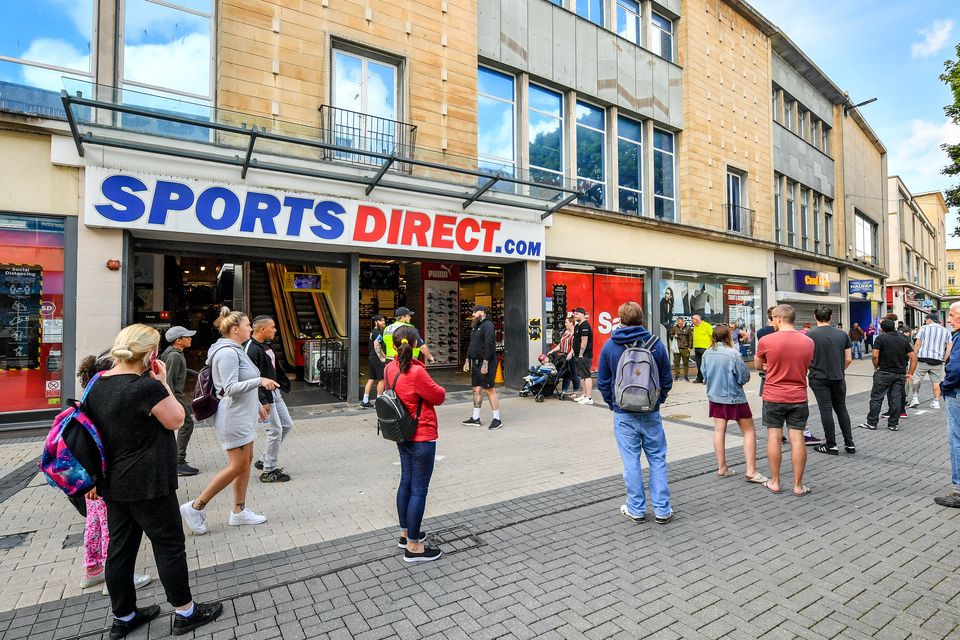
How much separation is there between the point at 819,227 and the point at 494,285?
17.1 meters

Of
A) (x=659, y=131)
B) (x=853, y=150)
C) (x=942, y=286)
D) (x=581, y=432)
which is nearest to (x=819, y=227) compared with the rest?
(x=853, y=150)

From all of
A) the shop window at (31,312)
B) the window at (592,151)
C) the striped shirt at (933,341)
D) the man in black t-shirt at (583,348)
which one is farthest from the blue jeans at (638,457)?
the window at (592,151)

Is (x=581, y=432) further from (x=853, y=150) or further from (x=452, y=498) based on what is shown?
(x=853, y=150)

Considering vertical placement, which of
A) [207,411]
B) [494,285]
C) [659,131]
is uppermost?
[659,131]

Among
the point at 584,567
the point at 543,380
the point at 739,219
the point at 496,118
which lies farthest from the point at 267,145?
the point at 739,219

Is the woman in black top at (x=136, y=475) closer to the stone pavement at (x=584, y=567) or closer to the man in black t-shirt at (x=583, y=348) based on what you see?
the stone pavement at (x=584, y=567)

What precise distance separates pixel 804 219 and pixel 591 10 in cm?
1498

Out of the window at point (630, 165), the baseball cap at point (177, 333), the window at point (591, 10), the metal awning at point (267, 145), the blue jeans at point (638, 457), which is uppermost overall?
the window at point (591, 10)

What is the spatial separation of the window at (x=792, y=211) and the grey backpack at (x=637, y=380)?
2097 centimetres

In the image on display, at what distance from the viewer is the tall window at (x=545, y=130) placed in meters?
13.0

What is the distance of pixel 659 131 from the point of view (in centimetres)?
1638

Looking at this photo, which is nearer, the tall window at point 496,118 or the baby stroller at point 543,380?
the baby stroller at point 543,380

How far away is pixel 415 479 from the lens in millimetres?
3717

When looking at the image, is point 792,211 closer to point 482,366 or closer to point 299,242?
point 482,366
